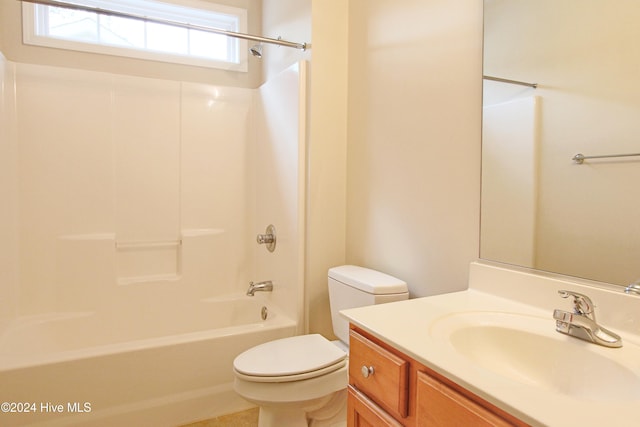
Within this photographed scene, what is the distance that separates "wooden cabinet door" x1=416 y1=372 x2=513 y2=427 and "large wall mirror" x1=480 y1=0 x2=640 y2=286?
57 centimetres

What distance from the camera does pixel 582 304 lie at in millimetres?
913

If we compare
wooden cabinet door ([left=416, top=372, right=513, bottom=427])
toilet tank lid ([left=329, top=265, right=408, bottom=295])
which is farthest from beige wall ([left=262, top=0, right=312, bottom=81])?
wooden cabinet door ([left=416, top=372, right=513, bottom=427])

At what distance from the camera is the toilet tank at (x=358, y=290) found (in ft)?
5.09

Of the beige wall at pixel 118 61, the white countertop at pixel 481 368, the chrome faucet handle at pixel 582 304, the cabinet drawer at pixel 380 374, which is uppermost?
the beige wall at pixel 118 61

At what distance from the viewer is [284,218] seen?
7.48ft

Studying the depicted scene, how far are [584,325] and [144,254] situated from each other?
7.95 feet

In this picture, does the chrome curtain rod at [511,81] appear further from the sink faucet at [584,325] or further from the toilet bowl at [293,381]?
the toilet bowl at [293,381]

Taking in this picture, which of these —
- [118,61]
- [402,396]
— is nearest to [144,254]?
[118,61]

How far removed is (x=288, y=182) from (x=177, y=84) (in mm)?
1111

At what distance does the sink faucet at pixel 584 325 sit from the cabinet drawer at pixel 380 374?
1.32ft

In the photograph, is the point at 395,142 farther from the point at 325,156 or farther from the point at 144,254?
the point at 144,254

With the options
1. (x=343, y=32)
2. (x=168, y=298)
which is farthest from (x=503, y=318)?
(x=168, y=298)

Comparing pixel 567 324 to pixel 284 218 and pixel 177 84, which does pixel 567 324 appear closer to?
pixel 284 218

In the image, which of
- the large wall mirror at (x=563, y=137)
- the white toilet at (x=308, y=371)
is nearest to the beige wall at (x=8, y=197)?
the white toilet at (x=308, y=371)
